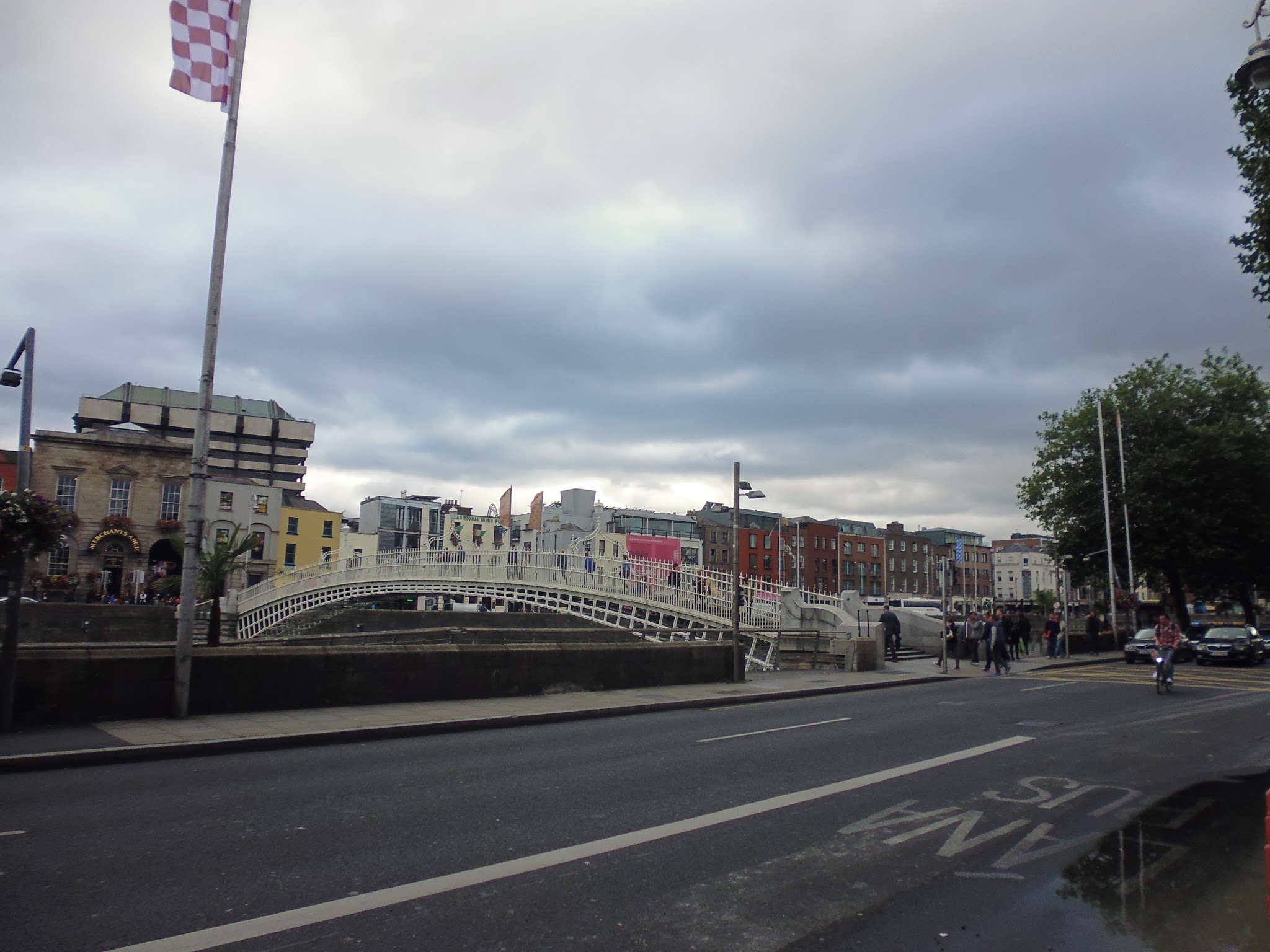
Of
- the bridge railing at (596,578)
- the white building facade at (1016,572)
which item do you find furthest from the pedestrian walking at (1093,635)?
the white building facade at (1016,572)

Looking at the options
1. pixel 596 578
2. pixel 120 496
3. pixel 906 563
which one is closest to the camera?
pixel 596 578

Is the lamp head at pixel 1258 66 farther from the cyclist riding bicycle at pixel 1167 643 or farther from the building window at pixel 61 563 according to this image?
the building window at pixel 61 563

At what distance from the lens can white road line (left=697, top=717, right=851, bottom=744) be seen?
12.1m

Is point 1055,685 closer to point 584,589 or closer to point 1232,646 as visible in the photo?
point 1232,646

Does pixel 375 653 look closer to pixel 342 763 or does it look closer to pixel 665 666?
pixel 342 763

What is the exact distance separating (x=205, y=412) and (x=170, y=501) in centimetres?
6507

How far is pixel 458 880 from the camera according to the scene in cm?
564

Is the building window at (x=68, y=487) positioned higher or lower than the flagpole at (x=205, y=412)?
higher

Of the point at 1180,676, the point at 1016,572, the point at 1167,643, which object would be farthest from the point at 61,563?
the point at 1016,572

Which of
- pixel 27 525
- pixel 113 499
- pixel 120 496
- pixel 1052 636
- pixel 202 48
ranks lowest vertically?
pixel 1052 636

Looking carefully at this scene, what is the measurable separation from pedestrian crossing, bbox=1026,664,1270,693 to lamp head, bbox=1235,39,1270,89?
50.2ft

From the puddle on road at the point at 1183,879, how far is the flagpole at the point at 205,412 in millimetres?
11530

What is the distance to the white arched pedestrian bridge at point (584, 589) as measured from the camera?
28.2 m

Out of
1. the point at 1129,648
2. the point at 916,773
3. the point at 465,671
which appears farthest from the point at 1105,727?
the point at 1129,648
